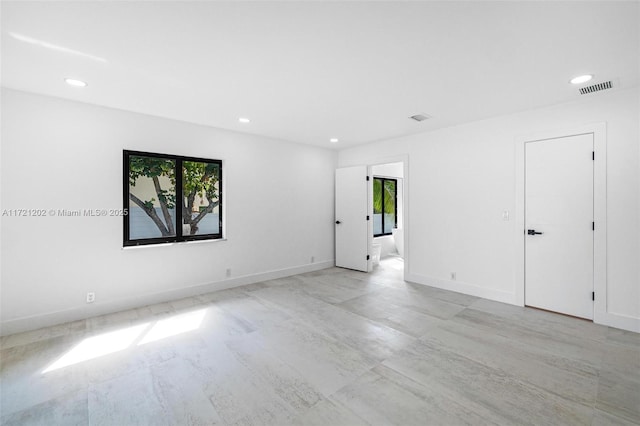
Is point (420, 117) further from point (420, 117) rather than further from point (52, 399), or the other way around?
point (52, 399)

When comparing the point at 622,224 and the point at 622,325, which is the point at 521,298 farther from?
the point at 622,224

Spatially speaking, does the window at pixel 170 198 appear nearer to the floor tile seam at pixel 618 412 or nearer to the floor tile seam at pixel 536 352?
the floor tile seam at pixel 536 352

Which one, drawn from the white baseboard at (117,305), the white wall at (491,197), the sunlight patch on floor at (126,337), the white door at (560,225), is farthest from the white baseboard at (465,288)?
the sunlight patch on floor at (126,337)

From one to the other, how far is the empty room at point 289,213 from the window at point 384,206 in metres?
2.42

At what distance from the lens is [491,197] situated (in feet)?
13.1

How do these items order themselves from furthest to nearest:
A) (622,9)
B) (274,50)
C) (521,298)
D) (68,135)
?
(521,298), (68,135), (274,50), (622,9)

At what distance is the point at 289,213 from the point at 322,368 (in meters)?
3.33

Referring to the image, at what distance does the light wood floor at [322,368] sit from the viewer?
1.83 m

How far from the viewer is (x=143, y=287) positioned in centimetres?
374

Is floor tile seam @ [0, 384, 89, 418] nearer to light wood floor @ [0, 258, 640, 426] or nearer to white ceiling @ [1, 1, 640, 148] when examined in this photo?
light wood floor @ [0, 258, 640, 426]

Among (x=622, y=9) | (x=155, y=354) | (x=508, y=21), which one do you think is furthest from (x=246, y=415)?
(x=622, y=9)

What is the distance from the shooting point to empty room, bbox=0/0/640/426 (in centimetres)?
189

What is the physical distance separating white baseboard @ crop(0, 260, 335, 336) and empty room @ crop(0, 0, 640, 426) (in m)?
0.02

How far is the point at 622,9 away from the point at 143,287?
515 cm
